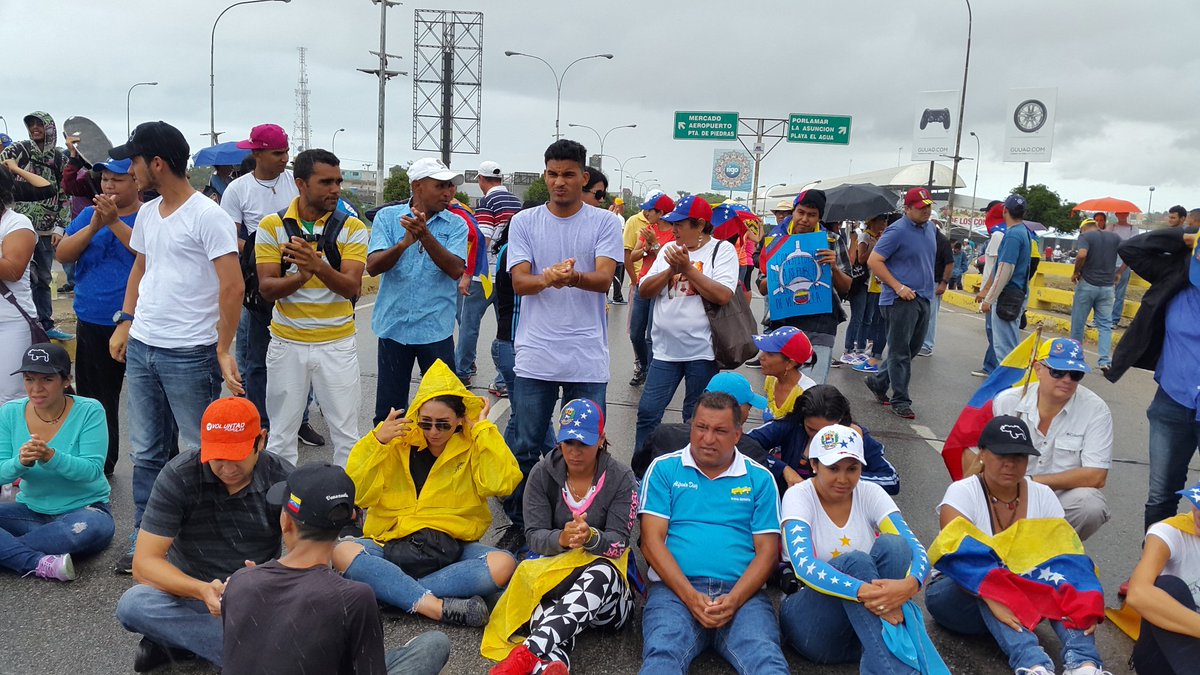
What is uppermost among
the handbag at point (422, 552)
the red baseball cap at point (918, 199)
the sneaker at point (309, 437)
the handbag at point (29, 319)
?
the red baseball cap at point (918, 199)

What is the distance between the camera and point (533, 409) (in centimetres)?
446

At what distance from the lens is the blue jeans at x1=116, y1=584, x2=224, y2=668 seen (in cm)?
320

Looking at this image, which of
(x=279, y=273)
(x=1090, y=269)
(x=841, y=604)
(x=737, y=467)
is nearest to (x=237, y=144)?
(x=279, y=273)

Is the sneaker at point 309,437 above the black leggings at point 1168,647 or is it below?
below

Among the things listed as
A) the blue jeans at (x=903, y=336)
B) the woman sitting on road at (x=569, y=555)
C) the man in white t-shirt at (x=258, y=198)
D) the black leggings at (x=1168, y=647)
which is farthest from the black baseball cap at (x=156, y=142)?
the blue jeans at (x=903, y=336)

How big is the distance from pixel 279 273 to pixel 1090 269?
10.2 meters

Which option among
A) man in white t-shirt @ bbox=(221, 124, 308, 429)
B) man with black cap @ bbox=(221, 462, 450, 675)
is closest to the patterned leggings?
man with black cap @ bbox=(221, 462, 450, 675)

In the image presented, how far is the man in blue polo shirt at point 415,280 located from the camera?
4977 millimetres

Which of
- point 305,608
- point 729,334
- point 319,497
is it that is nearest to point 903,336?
point 729,334

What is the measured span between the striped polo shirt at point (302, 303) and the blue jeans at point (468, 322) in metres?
3.14

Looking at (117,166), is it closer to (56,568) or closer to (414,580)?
(56,568)

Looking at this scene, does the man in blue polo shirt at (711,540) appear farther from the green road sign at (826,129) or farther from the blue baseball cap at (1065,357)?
the green road sign at (826,129)

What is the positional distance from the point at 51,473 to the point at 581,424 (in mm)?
2607

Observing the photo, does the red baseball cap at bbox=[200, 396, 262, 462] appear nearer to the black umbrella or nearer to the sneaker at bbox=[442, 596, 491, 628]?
the sneaker at bbox=[442, 596, 491, 628]
